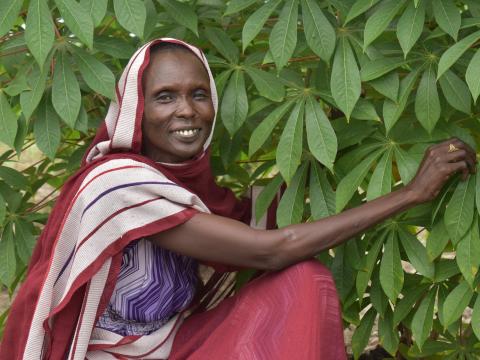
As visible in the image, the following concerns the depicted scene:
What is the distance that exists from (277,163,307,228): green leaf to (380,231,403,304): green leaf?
0.24m

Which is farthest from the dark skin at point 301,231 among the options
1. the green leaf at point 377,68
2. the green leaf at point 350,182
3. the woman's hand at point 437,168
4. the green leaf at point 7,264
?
the green leaf at point 7,264

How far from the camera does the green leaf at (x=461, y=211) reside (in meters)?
2.17

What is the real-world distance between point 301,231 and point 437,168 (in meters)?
0.34

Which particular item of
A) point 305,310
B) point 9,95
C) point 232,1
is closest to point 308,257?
point 305,310

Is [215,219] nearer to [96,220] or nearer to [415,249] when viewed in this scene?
[96,220]

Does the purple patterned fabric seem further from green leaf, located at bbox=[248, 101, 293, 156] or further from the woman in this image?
Result: green leaf, located at bbox=[248, 101, 293, 156]

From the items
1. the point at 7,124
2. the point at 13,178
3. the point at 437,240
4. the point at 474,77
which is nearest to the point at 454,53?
the point at 474,77

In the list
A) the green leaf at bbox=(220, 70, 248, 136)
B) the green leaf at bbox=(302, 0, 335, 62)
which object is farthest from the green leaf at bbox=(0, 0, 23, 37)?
the green leaf at bbox=(302, 0, 335, 62)

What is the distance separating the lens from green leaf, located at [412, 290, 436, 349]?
2.37 metres

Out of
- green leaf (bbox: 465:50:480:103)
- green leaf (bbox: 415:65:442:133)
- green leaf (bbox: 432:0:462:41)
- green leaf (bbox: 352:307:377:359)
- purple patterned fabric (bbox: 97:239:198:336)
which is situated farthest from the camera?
green leaf (bbox: 352:307:377:359)

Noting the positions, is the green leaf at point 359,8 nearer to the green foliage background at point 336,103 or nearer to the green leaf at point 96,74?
the green foliage background at point 336,103

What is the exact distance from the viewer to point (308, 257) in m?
2.16

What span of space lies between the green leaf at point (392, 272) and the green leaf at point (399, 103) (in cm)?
34

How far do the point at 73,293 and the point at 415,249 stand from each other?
855 millimetres
